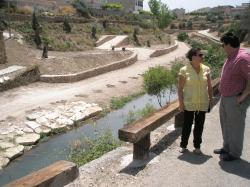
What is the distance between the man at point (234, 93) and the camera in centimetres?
528

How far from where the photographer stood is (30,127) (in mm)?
12227

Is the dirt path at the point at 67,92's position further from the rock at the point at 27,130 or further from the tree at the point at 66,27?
the tree at the point at 66,27

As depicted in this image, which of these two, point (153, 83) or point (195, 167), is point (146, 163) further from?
point (153, 83)

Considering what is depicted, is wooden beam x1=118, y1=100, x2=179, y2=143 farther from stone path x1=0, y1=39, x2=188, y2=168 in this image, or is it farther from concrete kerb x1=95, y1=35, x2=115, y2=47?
concrete kerb x1=95, y1=35, x2=115, y2=47

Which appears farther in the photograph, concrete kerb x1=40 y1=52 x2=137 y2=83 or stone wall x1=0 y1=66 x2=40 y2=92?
concrete kerb x1=40 y1=52 x2=137 y2=83

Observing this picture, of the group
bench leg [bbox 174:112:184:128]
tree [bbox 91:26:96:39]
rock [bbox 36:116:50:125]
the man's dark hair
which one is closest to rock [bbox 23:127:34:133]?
rock [bbox 36:116:50:125]

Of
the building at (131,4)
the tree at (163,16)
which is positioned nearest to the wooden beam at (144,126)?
the tree at (163,16)

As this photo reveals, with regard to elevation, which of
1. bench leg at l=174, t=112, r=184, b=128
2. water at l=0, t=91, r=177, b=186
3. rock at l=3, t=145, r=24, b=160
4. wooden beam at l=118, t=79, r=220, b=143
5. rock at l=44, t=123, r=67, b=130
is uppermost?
wooden beam at l=118, t=79, r=220, b=143

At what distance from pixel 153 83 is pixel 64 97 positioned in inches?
143

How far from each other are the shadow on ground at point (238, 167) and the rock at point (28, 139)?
6.73 m

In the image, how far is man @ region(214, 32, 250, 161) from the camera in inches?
208

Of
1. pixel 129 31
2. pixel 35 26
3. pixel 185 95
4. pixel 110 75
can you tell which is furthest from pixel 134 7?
pixel 185 95

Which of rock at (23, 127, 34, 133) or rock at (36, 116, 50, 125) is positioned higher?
rock at (36, 116, 50, 125)

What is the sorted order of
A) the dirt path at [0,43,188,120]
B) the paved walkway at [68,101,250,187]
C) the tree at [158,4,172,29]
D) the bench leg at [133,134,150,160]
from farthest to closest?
the tree at [158,4,172,29]
the dirt path at [0,43,188,120]
the bench leg at [133,134,150,160]
the paved walkway at [68,101,250,187]
